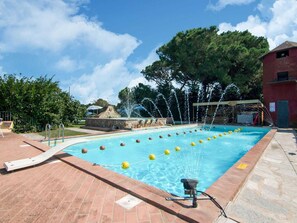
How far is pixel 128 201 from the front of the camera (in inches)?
116

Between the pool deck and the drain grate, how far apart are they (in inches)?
2.5

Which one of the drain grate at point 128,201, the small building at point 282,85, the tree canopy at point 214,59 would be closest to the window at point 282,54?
the small building at point 282,85

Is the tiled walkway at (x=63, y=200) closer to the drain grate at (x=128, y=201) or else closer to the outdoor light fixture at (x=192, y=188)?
the drain grate at (x=128, y=201)

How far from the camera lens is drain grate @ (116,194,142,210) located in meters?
2.80

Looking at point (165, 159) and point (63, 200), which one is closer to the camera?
point (63, 200)

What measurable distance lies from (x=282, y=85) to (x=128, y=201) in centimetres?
1739

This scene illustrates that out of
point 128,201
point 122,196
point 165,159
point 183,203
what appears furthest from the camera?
point 165,159

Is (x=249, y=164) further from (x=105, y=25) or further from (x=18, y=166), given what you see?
(x=105, y=25)

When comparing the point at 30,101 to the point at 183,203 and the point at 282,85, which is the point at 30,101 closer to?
the point at 183,203

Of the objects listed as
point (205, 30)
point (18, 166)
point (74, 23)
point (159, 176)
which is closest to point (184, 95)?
point (205, 30)

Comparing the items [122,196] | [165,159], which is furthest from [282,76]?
[122,196]

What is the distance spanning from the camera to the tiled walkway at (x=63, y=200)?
2.52 meters

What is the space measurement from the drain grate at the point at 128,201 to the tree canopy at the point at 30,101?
12.3 meters

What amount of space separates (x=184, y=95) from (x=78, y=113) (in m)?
13.1
